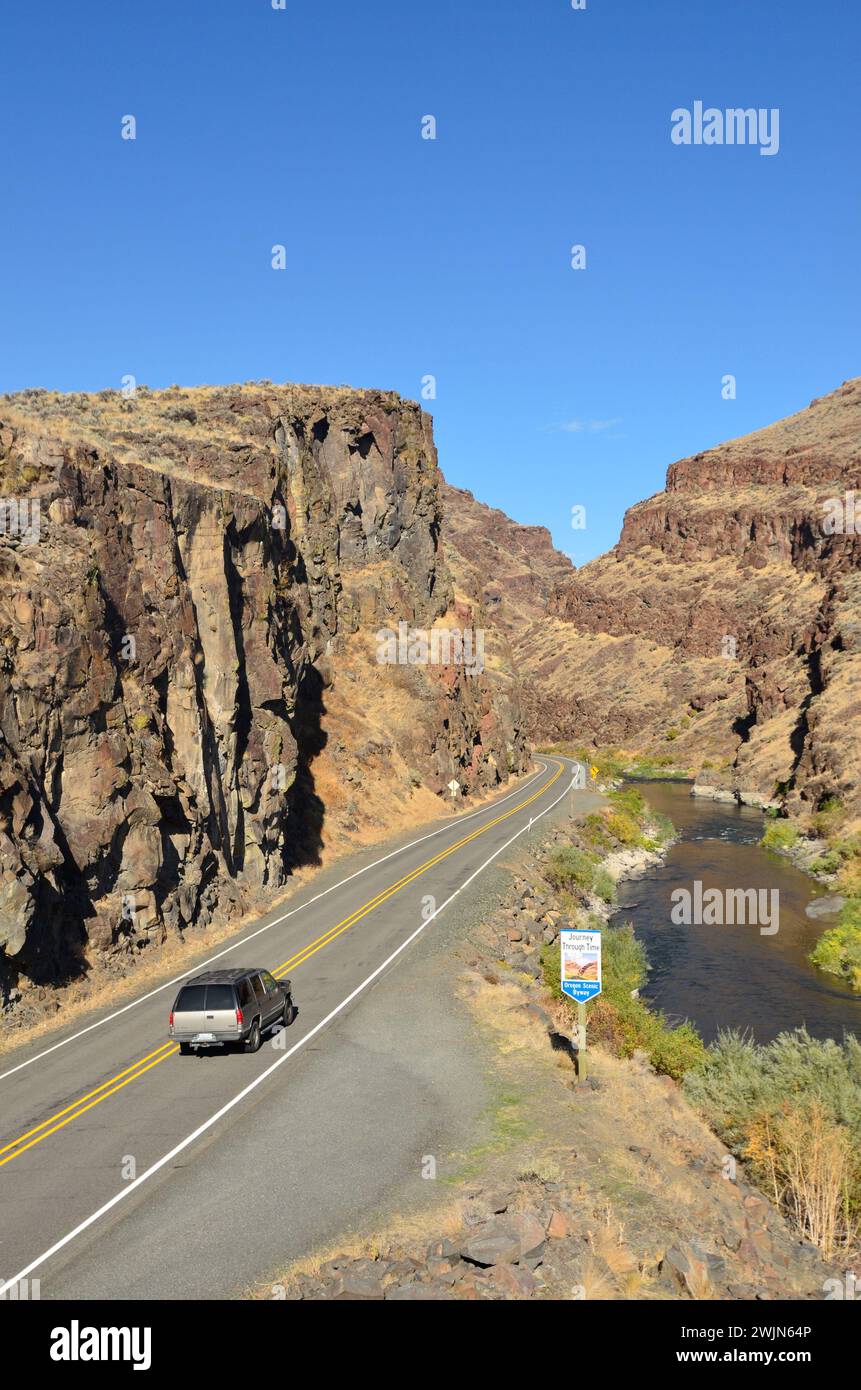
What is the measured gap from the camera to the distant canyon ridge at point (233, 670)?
78.7 feet

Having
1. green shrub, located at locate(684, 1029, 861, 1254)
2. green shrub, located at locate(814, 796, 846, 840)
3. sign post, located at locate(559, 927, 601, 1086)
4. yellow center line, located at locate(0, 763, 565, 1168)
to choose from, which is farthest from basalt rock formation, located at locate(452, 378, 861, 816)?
sign post, located at locate(559, 927, 601, 1086)

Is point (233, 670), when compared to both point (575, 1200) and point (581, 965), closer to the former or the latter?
point (581, 965)

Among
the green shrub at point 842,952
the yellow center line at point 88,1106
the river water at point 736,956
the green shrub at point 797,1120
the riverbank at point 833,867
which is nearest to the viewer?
the yellow center line at point 88,1106

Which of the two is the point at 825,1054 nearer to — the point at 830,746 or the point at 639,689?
the point at 830,746

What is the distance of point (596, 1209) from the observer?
41.1 feet

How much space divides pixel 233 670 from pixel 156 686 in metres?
4.94

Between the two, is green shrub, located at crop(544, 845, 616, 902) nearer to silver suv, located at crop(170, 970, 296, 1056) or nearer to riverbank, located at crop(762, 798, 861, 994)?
riverbank, located at crop(762, 798, 861, 994)

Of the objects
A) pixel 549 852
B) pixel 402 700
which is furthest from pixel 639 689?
pixel 549 852

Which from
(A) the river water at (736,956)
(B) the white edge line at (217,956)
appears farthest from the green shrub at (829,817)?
(B) the white edge line at (217,956)

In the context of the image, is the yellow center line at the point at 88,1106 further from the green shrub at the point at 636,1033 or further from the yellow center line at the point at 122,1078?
the green shrub at the point at 636,1033

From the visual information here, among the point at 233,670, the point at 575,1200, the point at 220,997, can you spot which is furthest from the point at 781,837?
the point at 575,1200

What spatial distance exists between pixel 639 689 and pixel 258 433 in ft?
360

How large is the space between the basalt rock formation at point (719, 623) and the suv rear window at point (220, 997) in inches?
2458

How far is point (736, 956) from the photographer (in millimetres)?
37375
